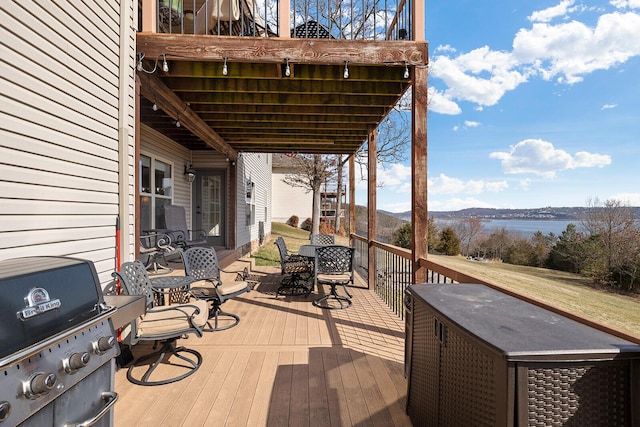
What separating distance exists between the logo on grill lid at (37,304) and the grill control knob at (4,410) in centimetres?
25

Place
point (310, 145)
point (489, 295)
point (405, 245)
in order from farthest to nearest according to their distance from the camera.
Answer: point (405, 245) → point (310, 145) → point (489, 295)

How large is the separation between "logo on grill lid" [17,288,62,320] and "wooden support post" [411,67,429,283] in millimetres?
2909

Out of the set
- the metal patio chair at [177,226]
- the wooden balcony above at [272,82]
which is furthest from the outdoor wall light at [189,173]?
the metal patio chair at [177,226]

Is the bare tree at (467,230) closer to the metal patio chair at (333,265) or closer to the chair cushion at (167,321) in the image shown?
the metal patio chair at (333,265)

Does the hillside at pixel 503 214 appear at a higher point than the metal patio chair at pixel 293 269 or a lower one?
higher

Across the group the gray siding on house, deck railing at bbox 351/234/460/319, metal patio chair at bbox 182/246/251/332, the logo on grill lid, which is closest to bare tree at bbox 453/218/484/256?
deck railing at bbox 351/234/460/319

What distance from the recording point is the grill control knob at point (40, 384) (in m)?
1.01

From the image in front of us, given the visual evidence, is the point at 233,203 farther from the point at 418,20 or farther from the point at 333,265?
the point at 418,20

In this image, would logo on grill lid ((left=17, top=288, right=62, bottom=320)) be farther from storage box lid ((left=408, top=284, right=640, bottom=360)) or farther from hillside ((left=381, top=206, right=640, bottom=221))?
hillside ((left=381, top=206, right=640, bottom=221))

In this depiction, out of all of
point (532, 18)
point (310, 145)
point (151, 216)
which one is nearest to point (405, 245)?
point (310, 145)

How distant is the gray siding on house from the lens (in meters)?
1.87

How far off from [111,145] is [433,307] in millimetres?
2959

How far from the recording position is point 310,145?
734 cm

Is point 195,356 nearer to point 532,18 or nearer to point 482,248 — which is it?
point 532,18
